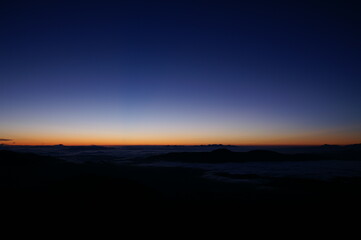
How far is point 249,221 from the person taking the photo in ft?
28.5

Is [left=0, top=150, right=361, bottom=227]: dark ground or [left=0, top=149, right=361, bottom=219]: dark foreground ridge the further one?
[left=0, top=149, right=361, bottom=219]: dark foreground ridge

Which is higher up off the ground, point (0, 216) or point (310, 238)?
point (0, 216)

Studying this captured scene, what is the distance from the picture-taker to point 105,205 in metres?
9.85

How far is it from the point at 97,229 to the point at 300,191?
14728mm

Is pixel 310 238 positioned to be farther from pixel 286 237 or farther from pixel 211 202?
pixel 211 202

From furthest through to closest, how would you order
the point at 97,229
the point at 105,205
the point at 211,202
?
the point at 211,202 → the point at 105,205 → the point at 97,229

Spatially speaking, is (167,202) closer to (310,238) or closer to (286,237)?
(286,237)

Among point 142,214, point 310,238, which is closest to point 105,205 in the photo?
point 142,214

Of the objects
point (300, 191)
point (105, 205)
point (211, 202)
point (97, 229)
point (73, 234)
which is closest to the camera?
point (73, 234)

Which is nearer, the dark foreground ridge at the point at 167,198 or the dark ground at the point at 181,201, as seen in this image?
the dark ground at the point at 181,201

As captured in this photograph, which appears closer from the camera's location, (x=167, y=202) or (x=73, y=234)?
(x=73, y=234)

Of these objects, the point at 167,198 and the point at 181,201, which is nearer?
the point at 181,201

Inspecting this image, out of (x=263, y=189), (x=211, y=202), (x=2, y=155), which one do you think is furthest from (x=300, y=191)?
(x=2, y=155)

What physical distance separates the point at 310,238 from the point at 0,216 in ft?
43.7
